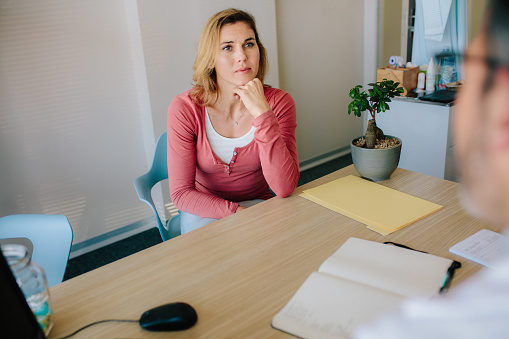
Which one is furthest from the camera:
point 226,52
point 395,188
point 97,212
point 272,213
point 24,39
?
point 97,212

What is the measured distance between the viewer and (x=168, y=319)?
880 mm

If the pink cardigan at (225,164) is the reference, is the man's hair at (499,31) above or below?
above

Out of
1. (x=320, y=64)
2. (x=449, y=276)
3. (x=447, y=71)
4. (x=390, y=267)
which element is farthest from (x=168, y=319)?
(x=320, y=64)

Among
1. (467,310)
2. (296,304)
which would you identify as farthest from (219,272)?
(467,310)

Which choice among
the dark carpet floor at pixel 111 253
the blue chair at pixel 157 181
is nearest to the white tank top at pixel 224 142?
the blue chair at pixel 157 181

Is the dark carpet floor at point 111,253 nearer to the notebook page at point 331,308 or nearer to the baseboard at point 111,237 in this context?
the baseboard at point 111,237

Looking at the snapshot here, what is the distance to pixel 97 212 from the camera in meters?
2.69

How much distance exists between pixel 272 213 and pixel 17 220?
86 centimetres

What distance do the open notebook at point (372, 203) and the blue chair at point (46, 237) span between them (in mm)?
804

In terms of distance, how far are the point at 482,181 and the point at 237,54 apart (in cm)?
141

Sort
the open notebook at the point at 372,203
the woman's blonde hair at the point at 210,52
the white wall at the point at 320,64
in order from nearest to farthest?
the open notebook at the point at 372,203, the woman's blonde hair at the point at 210,52, the white wall at the point at 320,64

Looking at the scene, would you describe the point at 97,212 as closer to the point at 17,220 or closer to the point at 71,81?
the point at 71,81

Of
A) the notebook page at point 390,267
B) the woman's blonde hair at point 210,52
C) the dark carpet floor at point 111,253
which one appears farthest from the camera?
the dark carpet floor at point 111,253

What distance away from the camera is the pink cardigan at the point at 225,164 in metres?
1.58
